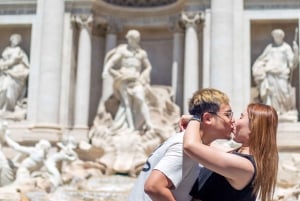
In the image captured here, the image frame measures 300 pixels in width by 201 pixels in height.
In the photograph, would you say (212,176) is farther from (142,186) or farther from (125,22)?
(125,22)

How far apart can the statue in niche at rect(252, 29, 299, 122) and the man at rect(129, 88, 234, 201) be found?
12.3 metres

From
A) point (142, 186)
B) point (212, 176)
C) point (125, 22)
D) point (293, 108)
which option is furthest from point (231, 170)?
point (125, 22)

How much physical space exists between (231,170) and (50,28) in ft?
44.9

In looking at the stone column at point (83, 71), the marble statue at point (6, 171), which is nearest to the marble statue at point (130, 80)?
the stone column at point (83, 71)

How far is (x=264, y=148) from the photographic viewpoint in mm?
2787

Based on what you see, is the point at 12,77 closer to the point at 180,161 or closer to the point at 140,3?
the point at 140,3

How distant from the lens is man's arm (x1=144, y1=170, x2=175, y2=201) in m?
2.72

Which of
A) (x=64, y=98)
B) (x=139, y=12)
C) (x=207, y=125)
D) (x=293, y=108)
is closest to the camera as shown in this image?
(x=207, y=125)

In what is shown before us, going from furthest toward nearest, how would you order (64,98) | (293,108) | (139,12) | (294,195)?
(139,12)
(64,98)
(293,108)
(294,195)

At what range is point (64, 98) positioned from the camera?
1609cm

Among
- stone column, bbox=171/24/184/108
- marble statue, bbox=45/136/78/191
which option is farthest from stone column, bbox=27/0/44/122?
stone column, bbox=171/24/184/108

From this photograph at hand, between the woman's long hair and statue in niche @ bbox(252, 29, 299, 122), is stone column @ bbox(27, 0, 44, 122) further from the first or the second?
→ the woman's long hair

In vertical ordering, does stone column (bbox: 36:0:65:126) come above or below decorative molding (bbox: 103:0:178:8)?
below

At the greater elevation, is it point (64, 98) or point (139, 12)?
point (139, 12)
